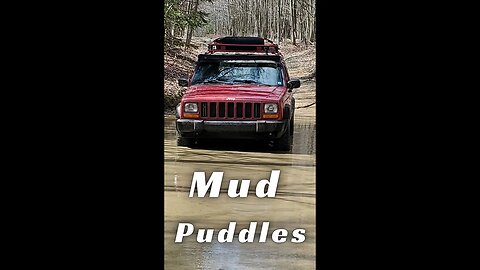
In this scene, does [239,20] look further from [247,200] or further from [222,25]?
[247,200]

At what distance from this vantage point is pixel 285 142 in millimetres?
5449

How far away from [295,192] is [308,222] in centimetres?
18

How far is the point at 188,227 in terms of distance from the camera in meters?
5.07

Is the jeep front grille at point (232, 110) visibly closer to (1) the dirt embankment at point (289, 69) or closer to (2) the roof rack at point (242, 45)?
(1) the dirt embankment at point (289, 69)

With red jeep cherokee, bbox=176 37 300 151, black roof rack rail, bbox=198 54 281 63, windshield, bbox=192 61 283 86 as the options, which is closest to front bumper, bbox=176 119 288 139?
red jeep cherokee, bbox=176 37 300 151

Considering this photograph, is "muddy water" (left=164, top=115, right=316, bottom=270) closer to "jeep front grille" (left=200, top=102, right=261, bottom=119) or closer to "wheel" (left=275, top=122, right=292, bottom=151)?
"wheel" (left=275, top=122, right=292, bottom=151)

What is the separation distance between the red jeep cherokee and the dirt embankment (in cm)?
4

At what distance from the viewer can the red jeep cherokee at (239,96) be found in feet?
17.6

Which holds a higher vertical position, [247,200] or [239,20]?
[239,20]

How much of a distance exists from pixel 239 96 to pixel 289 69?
14.3 inches

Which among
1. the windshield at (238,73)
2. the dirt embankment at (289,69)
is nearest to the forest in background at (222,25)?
the dirt embankment at (289,69)

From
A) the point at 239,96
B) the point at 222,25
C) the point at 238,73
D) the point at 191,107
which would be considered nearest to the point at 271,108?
the point at 239,96

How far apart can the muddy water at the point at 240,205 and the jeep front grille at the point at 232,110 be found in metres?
0.16

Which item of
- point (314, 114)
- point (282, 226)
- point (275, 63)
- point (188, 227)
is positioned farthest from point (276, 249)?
point (275, 63)
